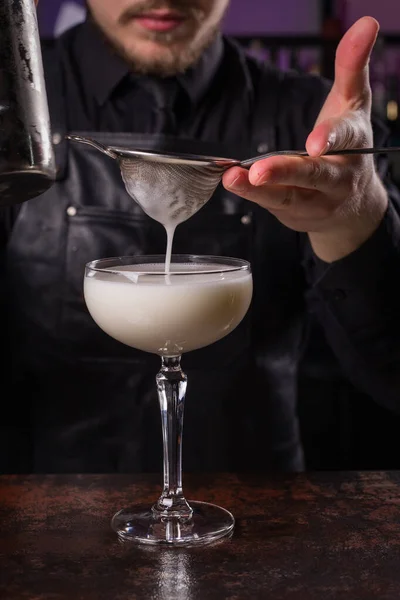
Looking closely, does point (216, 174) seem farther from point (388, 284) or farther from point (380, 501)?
point (388, 284)

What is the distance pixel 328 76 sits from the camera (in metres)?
3.67

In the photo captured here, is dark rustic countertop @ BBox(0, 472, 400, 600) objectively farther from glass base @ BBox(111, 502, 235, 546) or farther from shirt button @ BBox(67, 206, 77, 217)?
shirt button @ BBox(67, 206, 77, 217)

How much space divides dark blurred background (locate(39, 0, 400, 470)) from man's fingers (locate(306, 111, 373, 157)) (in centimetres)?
163

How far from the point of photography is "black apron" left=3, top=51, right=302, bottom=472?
2.01m

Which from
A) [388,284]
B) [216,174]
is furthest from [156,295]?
[388,284]

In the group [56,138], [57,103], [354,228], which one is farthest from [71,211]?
[354,228]

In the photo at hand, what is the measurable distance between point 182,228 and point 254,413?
508mm

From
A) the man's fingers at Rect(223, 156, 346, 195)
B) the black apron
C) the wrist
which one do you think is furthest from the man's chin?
the man's fingers at Rect(223, 156, 346, 195)

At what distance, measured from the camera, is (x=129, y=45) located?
1.99 meters

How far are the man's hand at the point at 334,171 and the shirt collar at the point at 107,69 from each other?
2.16 ft

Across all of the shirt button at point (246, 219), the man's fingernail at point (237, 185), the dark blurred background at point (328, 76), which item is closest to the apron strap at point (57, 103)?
the shirt button at point (246, 219)

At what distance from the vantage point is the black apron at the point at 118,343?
6.59 ft

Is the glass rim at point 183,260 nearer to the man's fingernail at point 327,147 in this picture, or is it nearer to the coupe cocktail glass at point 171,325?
the coupe cocktail glass at point 171,325

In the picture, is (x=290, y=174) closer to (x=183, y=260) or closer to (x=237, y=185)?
(x=237, y=185)
